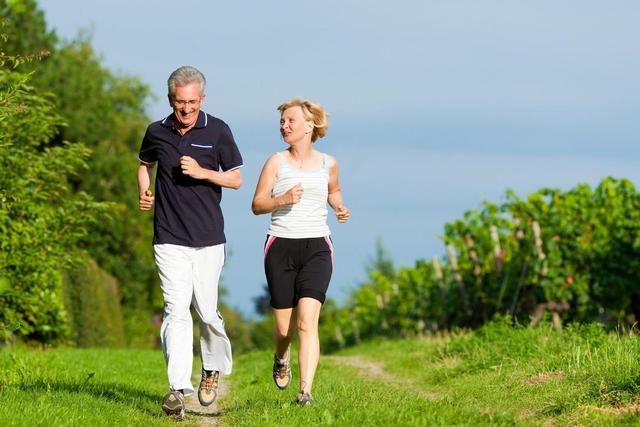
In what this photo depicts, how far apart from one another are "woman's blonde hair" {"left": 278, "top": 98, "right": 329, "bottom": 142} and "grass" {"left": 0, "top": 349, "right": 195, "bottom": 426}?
8.93ft

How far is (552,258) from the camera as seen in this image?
74.3ft

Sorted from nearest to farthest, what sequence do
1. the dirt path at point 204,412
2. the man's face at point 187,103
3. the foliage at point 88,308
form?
1. the man's face at point 187,103
2. the dirt path at point 204,412
3. the foliage at point 88,308

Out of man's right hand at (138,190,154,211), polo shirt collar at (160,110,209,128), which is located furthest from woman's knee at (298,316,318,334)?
polo shirt collar at (160,110,209,128)

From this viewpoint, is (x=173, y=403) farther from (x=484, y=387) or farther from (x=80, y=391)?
(x=484, y=387)

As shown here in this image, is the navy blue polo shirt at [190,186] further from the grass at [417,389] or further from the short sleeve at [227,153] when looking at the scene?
the grass at [417,389]

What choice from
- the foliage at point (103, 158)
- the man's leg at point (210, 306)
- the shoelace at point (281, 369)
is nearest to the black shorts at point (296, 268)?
the man's leg at point (210, 306)

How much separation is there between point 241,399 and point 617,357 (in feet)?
12.1

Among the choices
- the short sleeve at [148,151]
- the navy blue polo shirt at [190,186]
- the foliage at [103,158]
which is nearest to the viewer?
the navy blue polo shirt at [190,186]

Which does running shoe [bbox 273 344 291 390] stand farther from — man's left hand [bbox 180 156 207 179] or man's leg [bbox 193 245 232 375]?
man's left hand [bbox 180 156 207 179]

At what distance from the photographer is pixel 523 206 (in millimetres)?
24109

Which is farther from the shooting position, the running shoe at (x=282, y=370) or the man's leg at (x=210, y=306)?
the running shoe at (x=282, y=370)

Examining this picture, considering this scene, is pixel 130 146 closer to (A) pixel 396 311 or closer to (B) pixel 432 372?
(A) pixel 396 311

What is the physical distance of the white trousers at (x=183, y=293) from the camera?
8.43 metres

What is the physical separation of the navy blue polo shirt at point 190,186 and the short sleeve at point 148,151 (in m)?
0.02
